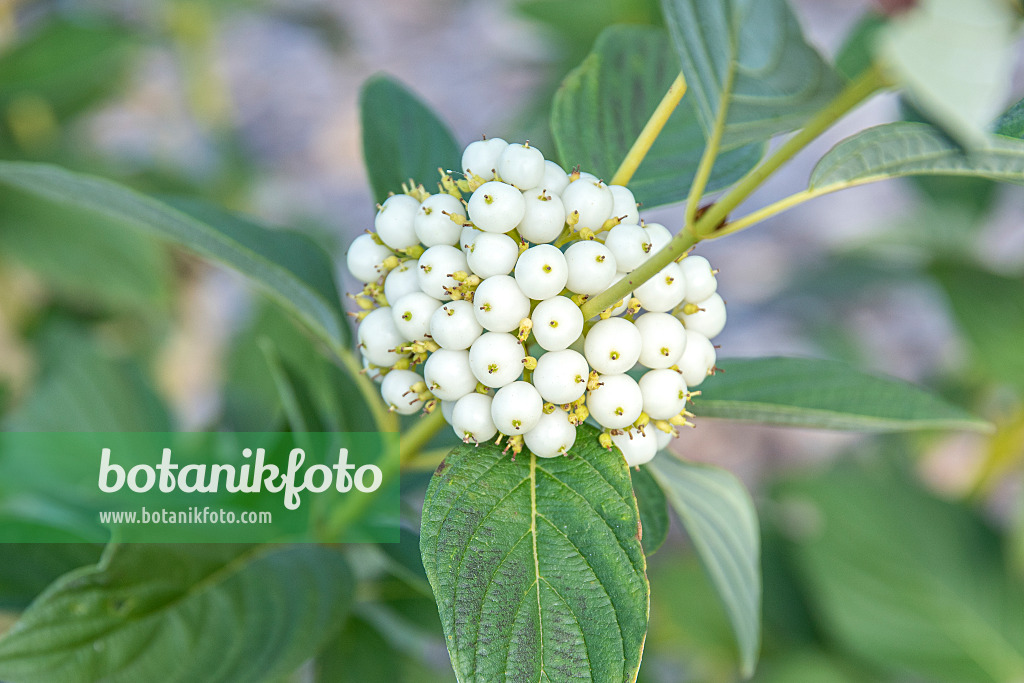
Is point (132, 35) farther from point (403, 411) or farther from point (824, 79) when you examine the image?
point (824, 79)

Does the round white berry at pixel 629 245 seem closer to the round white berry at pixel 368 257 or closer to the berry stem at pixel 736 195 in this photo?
the berry stem at pixel 736 195

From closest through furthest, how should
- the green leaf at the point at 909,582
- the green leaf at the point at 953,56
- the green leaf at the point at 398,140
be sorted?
the green leaf at the point at 953,56
the green leaf at the point at 398,140
the green leaf at the point at 909,582

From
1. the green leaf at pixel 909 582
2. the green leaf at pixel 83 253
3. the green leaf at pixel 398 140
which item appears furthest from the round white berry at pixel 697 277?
the green leaf at pixel 83 253

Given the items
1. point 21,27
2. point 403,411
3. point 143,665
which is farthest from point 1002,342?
point 21,27

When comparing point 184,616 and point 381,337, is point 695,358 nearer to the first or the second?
point 381,337

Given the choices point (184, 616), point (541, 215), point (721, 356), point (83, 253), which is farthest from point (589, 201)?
point (83, 253)

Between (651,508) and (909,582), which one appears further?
(909,582)

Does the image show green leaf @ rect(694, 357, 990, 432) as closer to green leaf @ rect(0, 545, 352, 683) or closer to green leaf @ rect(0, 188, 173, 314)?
green leaf @ rect(0, 545, 352, 683)
